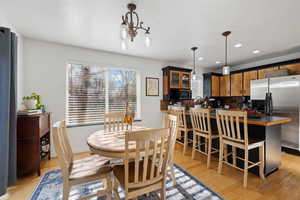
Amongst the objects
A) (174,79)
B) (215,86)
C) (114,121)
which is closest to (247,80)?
(215,86)

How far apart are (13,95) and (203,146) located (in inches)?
143

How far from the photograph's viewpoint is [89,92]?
3307 mm

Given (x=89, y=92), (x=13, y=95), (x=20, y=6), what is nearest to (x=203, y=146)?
(x=89, y=92)

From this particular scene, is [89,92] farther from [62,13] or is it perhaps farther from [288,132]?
[288,132]

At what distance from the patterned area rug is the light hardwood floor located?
12 cm

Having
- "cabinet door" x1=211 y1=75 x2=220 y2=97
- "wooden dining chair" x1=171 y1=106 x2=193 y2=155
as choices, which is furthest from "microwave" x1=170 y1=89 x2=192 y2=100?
"cabinet door" x1=211 y1=75 x2=220 y2=97

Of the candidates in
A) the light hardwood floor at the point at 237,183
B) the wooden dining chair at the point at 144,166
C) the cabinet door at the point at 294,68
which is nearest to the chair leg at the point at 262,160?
the light hardwood floor at the point at 237,183

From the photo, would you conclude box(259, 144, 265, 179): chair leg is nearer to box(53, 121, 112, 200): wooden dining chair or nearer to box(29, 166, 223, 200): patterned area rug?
box(29, 166, 223, 200): patterned area rug

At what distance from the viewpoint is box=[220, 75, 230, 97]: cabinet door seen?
195 inches

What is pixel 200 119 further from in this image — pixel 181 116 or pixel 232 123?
pixel 232 123

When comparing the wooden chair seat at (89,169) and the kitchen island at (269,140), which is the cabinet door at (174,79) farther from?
the wooden chair seat at (89,169)

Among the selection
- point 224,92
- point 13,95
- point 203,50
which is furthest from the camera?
point 224,92

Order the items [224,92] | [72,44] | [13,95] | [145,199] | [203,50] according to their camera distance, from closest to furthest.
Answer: [145,199], [13,95], [72,44], [203,50], [224,92]

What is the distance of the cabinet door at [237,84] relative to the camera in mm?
4517
